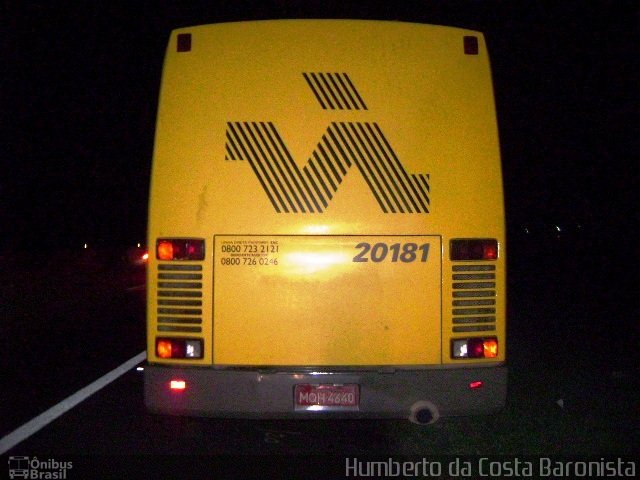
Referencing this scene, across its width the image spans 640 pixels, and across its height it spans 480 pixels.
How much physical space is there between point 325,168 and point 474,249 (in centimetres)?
123

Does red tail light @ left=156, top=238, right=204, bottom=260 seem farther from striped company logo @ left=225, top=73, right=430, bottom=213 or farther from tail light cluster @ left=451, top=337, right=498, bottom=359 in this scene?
tail light cluster @ left=451, top=337, right=498, bottom=359

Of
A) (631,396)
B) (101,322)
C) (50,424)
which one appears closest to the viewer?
(50,424)

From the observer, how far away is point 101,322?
14.4m

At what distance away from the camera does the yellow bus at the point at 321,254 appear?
18.1ft

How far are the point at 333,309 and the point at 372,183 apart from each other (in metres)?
0.95

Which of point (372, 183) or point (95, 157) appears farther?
point (95, 157)

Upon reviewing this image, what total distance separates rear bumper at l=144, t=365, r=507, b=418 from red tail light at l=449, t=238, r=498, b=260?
32.2 inches

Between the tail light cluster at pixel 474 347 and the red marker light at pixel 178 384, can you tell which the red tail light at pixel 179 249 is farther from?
the tail light cluster at pixel 474 347

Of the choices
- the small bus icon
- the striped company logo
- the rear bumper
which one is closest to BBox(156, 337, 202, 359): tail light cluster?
the rear bumper

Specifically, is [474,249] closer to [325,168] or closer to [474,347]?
[474,347]

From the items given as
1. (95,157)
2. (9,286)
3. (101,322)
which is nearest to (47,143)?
(95,157)

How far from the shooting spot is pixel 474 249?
221 inches

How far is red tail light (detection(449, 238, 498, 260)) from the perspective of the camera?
5.57 m

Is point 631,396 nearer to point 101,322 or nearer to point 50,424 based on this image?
point 50,424
